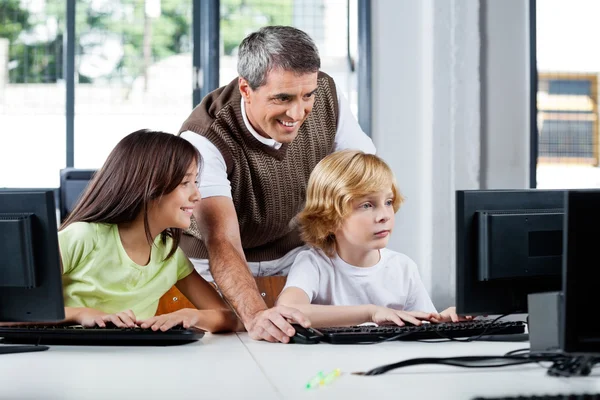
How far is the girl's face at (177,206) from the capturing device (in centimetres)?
204

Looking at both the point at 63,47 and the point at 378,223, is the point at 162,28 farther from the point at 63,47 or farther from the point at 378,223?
the point at 378,223

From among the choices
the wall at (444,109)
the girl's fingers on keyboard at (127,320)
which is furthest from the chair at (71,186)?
the wall at (444,109)

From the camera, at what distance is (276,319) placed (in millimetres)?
1737

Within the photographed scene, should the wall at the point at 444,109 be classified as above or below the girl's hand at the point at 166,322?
above

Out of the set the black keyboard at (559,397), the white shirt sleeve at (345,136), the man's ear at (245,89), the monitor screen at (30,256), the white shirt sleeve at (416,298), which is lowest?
the white shirt sleeve at (416,298)

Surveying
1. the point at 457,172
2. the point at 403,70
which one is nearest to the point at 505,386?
the point at 457,172

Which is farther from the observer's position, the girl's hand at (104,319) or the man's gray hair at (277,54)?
the man's gray hair at (277,54)

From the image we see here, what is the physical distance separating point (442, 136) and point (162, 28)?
169 centimetres

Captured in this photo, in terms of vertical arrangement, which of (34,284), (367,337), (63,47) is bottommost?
(367,337)

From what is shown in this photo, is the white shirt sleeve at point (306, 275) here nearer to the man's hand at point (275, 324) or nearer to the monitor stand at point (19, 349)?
the man's hand at point (275, 324)

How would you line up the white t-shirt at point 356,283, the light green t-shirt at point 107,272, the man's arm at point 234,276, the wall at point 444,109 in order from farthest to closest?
1. the wall at point 444,109
2. the white t-shirt at point 356,283
3. the light green t-shirt at point 107,272
4. the man's arm at point 234,276

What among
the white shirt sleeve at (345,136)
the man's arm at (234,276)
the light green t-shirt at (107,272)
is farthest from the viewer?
the white shirt sleeve at (345,136)

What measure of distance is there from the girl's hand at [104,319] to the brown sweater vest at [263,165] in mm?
649

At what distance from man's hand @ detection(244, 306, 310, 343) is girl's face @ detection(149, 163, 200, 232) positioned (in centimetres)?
37
